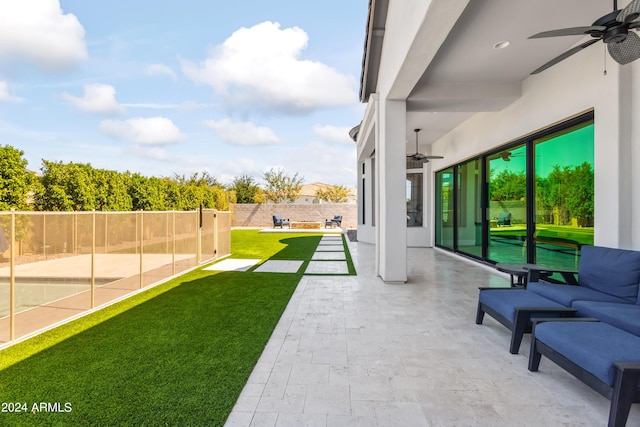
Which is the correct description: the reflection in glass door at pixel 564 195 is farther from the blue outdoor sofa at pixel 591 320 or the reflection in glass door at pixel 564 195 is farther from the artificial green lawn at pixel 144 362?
the artificial green lawn at pixel 144 362

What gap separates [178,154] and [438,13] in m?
31.8

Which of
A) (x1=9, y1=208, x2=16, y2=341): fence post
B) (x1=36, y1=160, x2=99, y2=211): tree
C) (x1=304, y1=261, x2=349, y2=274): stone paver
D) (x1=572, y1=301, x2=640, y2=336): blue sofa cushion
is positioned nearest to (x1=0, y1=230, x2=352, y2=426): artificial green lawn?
(x1=9, y1=208, x2=16, y2=341): fence post

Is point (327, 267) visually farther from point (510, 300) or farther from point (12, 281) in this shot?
point (12, 281)

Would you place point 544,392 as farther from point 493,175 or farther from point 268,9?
point 268,9

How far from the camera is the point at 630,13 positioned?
2.19 meters

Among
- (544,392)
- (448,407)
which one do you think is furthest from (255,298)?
(544,392)

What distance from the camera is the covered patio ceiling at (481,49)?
3.25 meters

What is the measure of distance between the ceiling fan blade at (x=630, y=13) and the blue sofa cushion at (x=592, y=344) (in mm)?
2231

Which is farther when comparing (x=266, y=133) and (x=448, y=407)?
(x=266, y=133)

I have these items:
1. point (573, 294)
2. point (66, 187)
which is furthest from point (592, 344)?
point (66, 187)

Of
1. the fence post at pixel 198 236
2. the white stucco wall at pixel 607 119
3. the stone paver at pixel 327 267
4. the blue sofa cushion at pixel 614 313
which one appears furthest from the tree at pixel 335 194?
the blue sofa cushion at pixel 614 313

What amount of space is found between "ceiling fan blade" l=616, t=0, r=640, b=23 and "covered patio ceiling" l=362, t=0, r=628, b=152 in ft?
3.54

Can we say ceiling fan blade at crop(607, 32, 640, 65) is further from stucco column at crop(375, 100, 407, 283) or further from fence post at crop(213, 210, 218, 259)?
fence post at crop(213, 210, 218, 259)

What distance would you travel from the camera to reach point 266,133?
39.5 meters
